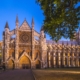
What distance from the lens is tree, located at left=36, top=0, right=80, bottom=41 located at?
774 inches

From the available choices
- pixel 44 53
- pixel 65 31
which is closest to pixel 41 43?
pixel 44 53

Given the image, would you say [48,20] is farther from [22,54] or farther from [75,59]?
[75,59]

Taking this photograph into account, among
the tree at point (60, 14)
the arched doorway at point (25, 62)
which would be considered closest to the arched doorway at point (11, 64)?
the arched doorway at point (25, 62)

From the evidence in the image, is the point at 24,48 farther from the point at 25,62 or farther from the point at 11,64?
the point at 11,64

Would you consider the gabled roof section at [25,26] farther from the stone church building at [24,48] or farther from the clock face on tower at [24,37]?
the clock face on tower at [24,37]

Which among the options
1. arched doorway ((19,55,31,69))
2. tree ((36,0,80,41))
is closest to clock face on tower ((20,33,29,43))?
arched doorway ((19,55,31,69))

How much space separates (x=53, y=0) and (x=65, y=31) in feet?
17.7

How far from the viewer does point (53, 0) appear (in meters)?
19.4

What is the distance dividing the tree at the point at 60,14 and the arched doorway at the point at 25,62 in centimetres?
4633

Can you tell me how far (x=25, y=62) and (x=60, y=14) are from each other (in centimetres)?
4995

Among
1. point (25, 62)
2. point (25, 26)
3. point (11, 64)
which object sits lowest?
point (11, 64)

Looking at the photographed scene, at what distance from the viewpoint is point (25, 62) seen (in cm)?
6794

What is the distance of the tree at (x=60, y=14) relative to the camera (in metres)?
19.7

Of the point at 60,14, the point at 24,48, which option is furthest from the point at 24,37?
the point at 60,14
